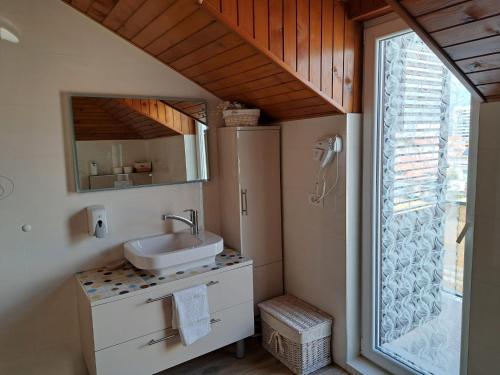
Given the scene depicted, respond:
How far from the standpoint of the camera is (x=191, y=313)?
6.87ft

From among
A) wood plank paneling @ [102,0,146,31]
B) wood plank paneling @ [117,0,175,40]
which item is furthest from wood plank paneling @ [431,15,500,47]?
wood plank paneling @ [102,0,146,31]

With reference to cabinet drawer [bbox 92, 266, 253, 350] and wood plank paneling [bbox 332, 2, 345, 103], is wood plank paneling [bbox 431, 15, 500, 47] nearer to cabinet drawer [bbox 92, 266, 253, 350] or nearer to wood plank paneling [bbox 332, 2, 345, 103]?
wood plank paneling [bbox 332, 2, 345, 103]

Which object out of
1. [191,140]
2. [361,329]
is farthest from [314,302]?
[191,140]

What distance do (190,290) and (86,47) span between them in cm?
154

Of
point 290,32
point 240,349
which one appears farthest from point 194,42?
point 240,349

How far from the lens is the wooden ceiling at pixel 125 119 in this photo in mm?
2176

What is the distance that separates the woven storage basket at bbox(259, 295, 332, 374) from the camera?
2266mm

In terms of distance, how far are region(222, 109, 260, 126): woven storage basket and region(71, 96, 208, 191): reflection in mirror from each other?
20 centimetres

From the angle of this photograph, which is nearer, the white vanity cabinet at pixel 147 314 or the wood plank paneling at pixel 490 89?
the wood plank paneling at pixel 490 89

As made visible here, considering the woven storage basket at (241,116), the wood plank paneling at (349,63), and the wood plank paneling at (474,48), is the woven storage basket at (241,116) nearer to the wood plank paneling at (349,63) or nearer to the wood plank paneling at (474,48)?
the wood plank paneling at (349,63)

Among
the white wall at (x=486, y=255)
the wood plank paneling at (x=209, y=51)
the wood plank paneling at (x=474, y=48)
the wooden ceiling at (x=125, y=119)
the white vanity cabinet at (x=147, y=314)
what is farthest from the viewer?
the wooden ceiling at (x=125, y=119)

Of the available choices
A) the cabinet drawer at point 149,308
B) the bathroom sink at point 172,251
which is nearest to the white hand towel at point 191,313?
the cabinet drawer at point 149,308

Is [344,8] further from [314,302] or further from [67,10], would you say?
[314,302]

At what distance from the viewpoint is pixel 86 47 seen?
2172mm
